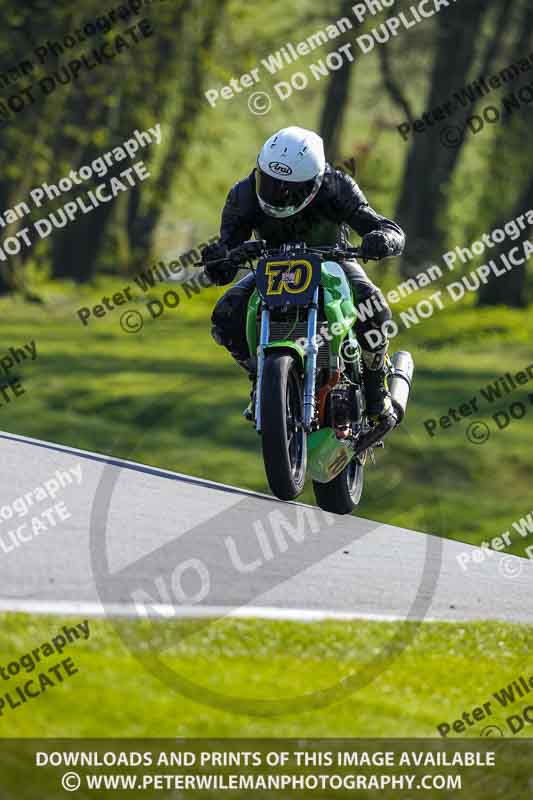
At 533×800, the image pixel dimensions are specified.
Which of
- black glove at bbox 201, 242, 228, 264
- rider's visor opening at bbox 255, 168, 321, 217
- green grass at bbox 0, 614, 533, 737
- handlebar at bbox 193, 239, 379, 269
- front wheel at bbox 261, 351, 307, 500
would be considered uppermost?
rider's visor opening at bbox 255, 168, 321, 217

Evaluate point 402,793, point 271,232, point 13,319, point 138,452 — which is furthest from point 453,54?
point 402,793

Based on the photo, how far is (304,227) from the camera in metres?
7.22

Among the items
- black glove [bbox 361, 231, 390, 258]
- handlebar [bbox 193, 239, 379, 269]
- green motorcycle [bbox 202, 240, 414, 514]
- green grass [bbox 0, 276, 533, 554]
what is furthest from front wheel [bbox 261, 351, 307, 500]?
green grass [bbox 0, 276, 533, 554]

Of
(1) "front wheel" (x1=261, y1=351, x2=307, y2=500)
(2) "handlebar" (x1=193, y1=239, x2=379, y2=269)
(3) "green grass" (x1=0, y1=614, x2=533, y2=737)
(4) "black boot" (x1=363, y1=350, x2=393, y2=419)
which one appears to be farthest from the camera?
(4) "black boot" (x1=363, y1=350, x2=393, y2=419)

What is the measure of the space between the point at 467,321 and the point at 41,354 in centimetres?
1103

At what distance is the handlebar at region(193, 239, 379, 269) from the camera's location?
695 cm

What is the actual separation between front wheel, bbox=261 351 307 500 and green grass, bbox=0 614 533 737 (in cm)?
106

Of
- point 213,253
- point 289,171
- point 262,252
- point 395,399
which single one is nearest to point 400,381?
point 395,399

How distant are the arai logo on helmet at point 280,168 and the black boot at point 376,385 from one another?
4.05 ft

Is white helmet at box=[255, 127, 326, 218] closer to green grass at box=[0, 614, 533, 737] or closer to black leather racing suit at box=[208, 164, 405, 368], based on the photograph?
black leather racing suit at box=[208, 164, 405, 368]

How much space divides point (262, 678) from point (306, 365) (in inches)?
65.2

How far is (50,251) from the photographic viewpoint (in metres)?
30.3

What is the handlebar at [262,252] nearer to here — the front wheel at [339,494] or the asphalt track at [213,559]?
the front wheel at [339,494]

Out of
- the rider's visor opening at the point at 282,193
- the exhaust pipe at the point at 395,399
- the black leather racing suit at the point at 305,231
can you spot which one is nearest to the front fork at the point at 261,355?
the black leather racing suit at the point at 305,231
